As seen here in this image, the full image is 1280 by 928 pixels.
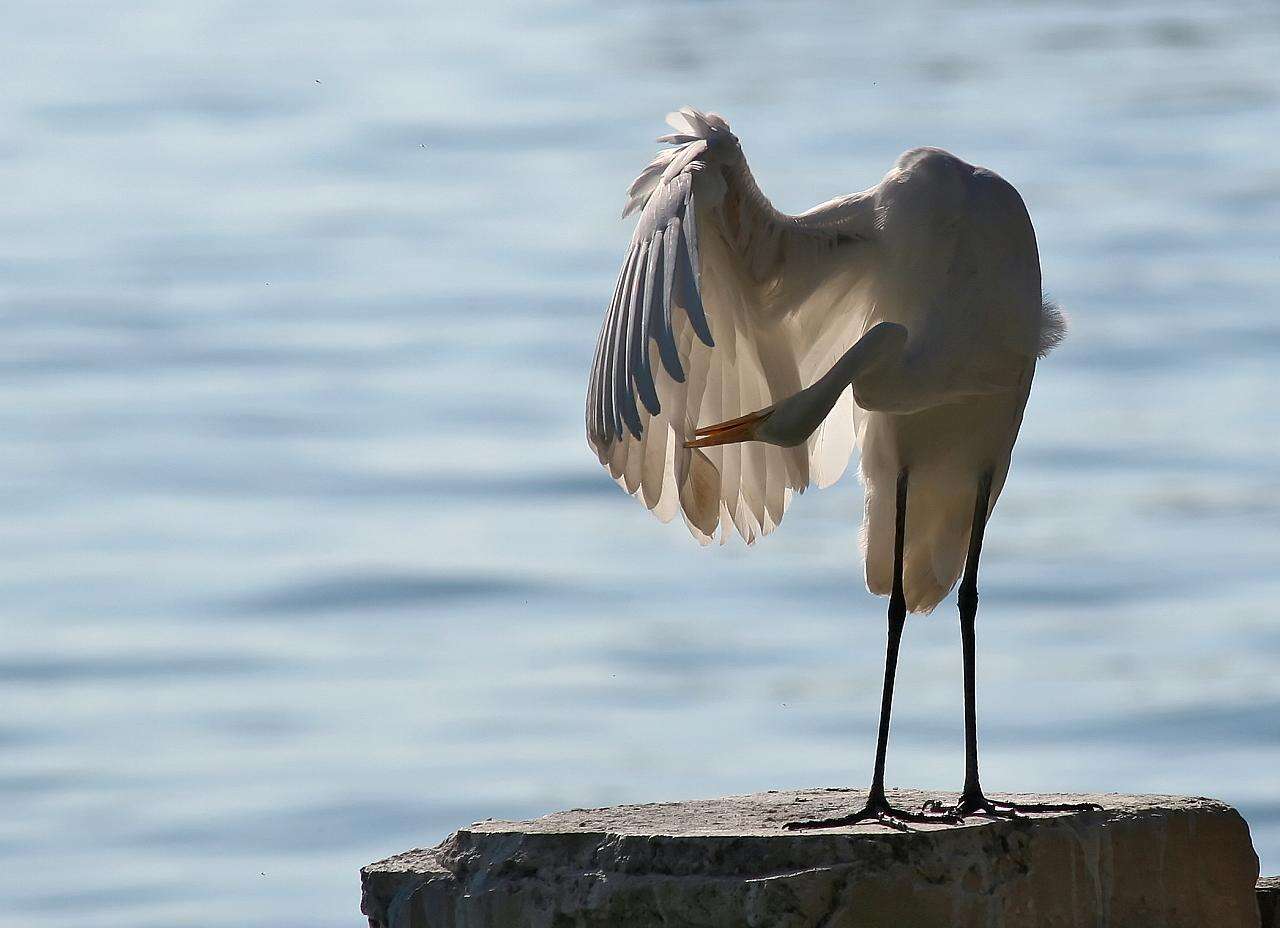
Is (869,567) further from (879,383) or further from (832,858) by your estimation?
(832,858)

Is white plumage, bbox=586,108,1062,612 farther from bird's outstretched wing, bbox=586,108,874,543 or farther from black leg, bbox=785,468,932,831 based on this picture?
black leg, bbox=785,468,932,831

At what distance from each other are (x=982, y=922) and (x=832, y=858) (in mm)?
467

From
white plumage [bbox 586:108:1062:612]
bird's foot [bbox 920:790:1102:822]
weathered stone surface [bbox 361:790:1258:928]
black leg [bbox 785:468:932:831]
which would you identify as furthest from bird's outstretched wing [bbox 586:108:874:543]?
bird's foot [bbox 920:790:1102:822]

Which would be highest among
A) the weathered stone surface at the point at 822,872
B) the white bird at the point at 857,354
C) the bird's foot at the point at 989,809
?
the white bird at the point at 857,354

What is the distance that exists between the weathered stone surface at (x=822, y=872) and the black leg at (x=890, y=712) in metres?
0.13

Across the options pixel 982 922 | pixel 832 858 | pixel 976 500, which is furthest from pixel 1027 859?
pixel 976 500

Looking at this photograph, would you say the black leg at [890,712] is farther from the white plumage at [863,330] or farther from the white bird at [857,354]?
the white plumage at [863,330]

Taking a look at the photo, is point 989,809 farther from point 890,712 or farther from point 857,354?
point 857,354

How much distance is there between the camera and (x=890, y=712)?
668 centimetres

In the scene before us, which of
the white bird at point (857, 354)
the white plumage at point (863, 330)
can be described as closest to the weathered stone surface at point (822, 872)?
the white bird at point (857, 354)

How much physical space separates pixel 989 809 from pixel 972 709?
23.6 inches

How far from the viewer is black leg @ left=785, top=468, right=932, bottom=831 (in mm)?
5754

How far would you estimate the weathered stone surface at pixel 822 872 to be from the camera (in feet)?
17.5

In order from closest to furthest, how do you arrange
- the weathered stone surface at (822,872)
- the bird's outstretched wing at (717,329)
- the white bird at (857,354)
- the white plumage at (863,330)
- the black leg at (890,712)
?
the weathered stone surface at (822,872) → the bird's outstretched wing at (717,329) → the black leg at (890,712) → the white bird at (857,354) → the white plumage at (863,330)
